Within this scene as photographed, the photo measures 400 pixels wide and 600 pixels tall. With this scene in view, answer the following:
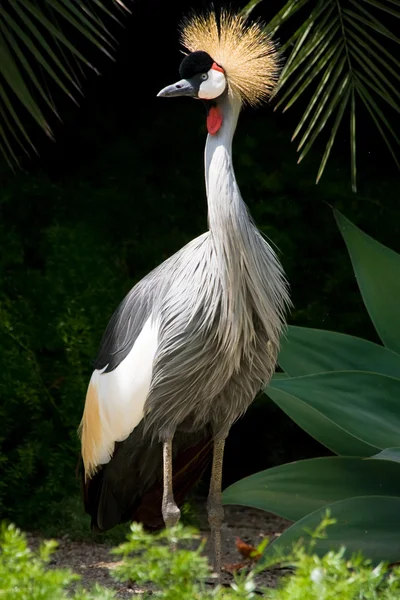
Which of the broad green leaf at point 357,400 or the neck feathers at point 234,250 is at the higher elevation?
the neck feathers at point 234,250

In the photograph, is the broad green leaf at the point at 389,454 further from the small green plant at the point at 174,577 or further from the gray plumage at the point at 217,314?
the small green plant at the point at 174,577

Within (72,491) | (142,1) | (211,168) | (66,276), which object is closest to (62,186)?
(66,276)

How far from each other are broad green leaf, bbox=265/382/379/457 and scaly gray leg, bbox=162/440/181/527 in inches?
16.5

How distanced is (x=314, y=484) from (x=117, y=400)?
0.74 metres

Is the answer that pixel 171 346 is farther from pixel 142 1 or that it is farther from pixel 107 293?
pixel 142 1

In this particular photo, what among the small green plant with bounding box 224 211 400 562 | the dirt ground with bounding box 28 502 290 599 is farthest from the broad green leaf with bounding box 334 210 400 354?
the dirt ground with bounding box 28 502 290 599

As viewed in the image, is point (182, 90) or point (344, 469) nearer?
point (182, 90)

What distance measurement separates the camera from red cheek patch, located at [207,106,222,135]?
3.39 metres

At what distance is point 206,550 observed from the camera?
16.0ft

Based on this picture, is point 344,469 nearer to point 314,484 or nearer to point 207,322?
point 314,484

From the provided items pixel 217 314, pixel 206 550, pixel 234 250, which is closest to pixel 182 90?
pixel 234 250

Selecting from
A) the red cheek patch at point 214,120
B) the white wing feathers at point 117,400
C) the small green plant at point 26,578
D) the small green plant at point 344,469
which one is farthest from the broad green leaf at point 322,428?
the small green plant at point 26,578

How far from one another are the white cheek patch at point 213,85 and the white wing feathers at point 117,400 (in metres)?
0.77

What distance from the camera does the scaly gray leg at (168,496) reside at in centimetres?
348
